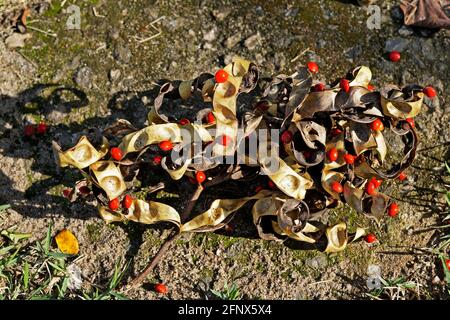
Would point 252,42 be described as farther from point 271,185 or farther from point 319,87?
point 271,185

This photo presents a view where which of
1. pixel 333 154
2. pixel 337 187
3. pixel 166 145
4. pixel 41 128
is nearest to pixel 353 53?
pixel 333 154

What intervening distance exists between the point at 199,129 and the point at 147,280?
99 cm

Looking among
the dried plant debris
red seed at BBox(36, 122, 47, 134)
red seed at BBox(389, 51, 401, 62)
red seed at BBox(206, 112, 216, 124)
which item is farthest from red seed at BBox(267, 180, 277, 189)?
red seed at BBox(36, 122, 47, 134)

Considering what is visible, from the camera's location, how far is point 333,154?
367 centimetres

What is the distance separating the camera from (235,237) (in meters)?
3.97

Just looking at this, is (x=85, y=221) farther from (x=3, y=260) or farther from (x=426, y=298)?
(x=426, y=298)

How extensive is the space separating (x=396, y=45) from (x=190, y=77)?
4.33 feet

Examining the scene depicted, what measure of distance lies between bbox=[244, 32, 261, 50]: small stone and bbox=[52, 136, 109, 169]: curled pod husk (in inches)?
46.8

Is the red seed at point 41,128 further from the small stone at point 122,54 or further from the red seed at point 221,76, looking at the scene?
the red seed at point 221,76

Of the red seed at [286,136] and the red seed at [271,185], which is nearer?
the red seed at [286,136]

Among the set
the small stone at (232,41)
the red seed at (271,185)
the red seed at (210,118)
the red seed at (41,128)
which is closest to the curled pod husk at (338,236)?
the red seed at (271,185)

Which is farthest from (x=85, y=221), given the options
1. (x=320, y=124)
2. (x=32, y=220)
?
(x=320, y=124)

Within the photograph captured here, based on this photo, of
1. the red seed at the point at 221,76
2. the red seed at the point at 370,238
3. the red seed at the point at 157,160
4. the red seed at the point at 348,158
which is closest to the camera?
the red seed at the point at 221,76

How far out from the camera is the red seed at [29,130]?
4.07 meters
